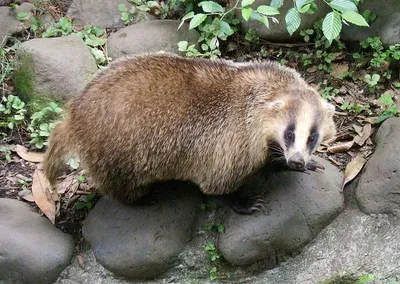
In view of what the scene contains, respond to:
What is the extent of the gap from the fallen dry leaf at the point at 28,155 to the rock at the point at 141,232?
0.87 metres

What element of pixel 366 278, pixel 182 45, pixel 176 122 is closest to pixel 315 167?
pixel 366 278

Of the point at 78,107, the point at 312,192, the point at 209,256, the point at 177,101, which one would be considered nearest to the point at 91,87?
the point at 78,107

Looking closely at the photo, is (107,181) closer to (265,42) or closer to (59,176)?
(59,176)

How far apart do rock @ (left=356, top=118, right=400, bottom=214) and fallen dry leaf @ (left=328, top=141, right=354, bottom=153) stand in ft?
1.10

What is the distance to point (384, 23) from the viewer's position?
5.72 m

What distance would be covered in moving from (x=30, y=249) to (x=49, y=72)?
1728mm

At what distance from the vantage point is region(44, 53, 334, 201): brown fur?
449 centimetres

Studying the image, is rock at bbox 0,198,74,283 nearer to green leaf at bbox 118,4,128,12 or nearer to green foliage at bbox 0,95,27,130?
green foliage at bbox 0,95,27,130

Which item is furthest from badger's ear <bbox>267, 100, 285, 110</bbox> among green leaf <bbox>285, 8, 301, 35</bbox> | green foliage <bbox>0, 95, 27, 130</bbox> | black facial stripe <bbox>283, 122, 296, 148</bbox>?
green foliage <bbox>0, 95, 27, 130</bbox>

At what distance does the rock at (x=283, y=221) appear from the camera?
467 centimetres

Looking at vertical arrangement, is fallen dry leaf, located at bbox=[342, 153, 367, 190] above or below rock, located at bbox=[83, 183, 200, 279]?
above

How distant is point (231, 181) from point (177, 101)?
72cm

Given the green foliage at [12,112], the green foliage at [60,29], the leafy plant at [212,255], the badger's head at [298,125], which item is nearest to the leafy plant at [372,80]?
the badger's head at [298,125]

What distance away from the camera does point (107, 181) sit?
467 cm
